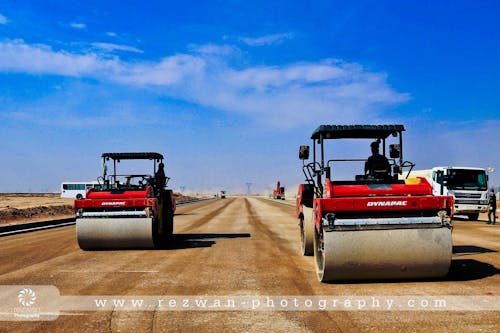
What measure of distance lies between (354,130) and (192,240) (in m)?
7.65

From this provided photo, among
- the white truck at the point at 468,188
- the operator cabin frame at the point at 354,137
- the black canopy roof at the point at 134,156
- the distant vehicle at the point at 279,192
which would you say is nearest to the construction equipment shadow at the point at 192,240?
the black canopy roof at the point at 134,156

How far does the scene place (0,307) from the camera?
6.74 meters

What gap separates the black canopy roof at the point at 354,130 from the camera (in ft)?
30.7

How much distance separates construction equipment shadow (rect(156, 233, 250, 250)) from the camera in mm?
13665

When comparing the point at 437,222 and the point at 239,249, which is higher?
the point at 437,222

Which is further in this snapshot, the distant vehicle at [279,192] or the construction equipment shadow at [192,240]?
the distant vehicle at [279,192]

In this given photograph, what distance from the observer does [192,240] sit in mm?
15375

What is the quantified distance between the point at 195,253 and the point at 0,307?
18.9ft

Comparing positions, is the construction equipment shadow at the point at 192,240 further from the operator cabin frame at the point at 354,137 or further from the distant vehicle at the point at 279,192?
the distant vehicle at the point at 279,192

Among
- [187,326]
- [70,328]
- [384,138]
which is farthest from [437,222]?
[70,328]

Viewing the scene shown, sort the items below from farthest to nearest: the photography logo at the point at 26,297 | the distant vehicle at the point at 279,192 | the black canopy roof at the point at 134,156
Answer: the distant vehicle at the point at 279,192, the black canopy roof at the point at 134,156, the photography logo at the point at 26,297

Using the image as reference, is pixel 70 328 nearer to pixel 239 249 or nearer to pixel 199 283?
pixel 199 283

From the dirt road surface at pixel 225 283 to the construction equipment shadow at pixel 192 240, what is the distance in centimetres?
9

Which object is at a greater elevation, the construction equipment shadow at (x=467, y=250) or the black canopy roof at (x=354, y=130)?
the black canopy roof at (x=354, y=130)
